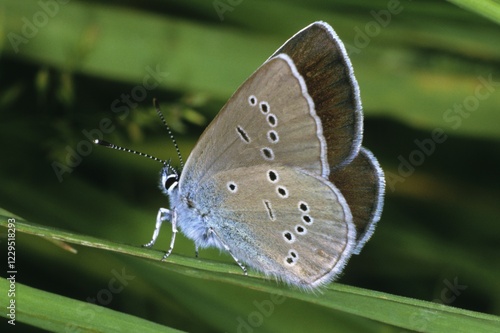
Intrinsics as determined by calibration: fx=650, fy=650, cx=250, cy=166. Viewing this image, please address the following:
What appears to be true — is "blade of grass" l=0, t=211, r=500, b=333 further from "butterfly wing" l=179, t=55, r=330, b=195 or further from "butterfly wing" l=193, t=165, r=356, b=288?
"butterfly wing" l=179, t=55, r=330, b=195

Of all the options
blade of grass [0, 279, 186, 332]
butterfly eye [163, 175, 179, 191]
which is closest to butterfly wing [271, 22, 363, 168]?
butterfly eye [163, 175, 179, 191]

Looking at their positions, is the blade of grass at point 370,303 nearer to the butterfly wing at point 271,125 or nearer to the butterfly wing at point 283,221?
the butterfly wing at point 283,221

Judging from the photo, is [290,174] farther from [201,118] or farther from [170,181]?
[201,118]

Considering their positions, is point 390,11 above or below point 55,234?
above

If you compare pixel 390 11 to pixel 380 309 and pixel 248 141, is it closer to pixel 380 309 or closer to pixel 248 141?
pixel 248 141

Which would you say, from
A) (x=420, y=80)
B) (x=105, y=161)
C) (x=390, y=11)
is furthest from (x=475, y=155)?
(x=105, y=161)

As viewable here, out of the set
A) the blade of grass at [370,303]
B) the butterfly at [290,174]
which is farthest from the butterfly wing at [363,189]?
the blade of grass at [370,303]
